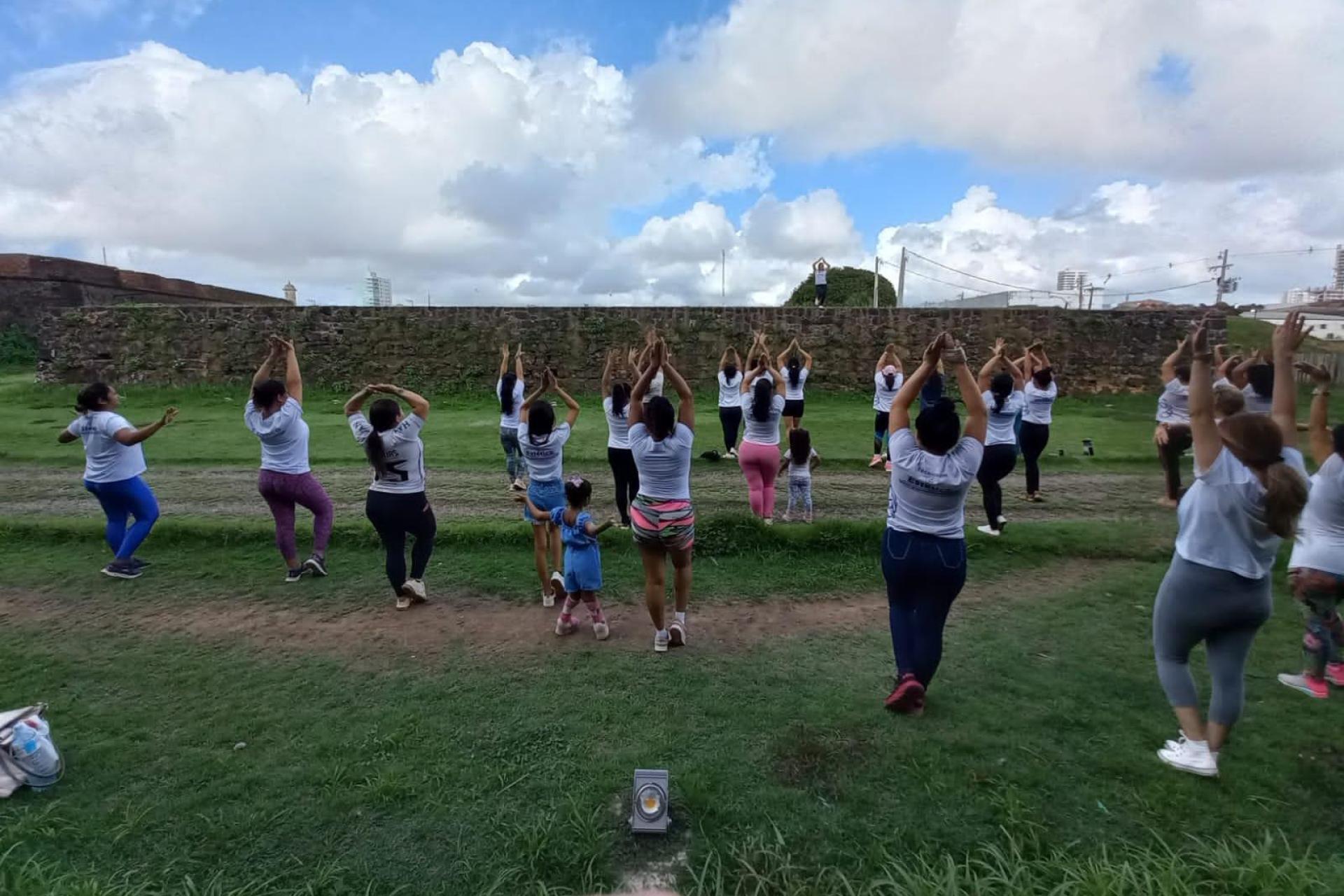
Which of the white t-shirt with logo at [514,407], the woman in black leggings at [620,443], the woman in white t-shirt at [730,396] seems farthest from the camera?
the woman in white t-shirt at [730,396]

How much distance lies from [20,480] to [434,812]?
1029cm

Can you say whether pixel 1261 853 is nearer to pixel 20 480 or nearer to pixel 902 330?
pixel 20 480

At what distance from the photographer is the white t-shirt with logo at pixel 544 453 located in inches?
217

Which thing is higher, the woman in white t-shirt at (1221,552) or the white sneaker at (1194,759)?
the woman in white t-shirt at (1221,552)

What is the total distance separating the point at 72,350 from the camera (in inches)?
749

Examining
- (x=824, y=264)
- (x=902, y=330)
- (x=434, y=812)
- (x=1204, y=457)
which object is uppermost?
(x=824, y=264)

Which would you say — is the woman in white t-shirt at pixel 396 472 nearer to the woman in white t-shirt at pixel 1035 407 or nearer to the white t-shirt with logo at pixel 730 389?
the white t-shirt with logo at pixel 730 389

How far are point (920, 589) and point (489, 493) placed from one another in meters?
6.46

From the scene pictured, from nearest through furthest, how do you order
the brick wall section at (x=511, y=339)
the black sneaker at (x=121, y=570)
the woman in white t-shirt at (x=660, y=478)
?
the woman in white t-shirt at (x=660, y=478), the black sneaker at (x=121, y=570), the brick wall section at (x=511, y=339)

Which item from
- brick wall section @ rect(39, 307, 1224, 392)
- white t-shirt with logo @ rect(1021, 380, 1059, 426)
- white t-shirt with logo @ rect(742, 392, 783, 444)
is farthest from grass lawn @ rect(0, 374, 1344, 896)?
brick wall section @ rect(39, 307, 1224, 392)

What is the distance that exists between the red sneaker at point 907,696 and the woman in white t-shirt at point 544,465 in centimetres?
264

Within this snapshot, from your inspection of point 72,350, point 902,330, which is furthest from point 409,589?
point 72,350

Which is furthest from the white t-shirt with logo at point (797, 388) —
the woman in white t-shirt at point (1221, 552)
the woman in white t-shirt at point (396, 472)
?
the woman in white t-shirt at point (1221, 552)

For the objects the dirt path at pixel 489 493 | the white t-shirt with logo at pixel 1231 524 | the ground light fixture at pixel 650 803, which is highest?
the white t-shirt with logo at pixel 1231 524
